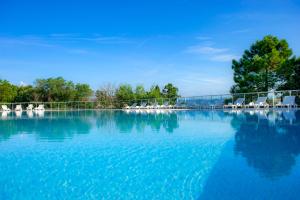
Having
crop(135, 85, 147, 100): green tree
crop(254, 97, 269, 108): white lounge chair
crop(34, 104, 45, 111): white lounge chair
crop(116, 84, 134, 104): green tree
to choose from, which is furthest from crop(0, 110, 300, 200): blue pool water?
crop(34, 104, 45, 111): white lounge chair

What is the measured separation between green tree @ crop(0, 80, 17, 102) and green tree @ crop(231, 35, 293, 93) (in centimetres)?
2318

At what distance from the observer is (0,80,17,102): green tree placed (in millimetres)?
29500

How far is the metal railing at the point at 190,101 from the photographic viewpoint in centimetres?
1462

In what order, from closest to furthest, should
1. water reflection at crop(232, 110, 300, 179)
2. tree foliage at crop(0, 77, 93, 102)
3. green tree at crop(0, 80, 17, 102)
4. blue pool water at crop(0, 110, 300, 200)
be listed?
blue pool water at crop(0, 110, 300, 200), water reflection at crop(232, 110, 300, 179), tree foliage at crop(0, 77, 93, 102), green tree at crop(0, 80, 17, 102)

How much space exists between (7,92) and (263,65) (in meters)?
25.0

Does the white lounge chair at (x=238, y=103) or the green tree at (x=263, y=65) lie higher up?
the green tree at (x=263, y=65)

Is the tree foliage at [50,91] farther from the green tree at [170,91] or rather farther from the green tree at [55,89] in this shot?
the green tree at [170,91]

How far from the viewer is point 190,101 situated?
19.0 meters

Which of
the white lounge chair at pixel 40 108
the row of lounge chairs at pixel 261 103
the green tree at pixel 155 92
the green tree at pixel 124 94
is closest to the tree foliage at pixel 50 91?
the white lounge chair at pixel 40 108

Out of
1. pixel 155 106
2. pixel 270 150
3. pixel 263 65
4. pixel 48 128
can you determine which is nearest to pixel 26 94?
pixel 155 106

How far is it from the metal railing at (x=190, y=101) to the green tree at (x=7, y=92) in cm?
210

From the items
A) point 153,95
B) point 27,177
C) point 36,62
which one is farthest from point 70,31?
point 27,177

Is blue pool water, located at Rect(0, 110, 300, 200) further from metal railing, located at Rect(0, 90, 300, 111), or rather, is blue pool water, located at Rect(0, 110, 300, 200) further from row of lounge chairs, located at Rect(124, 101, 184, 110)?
row of lounge chairs, located at Rect(124, 101, 184, 110)

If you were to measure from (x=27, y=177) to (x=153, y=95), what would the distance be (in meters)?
21.1
